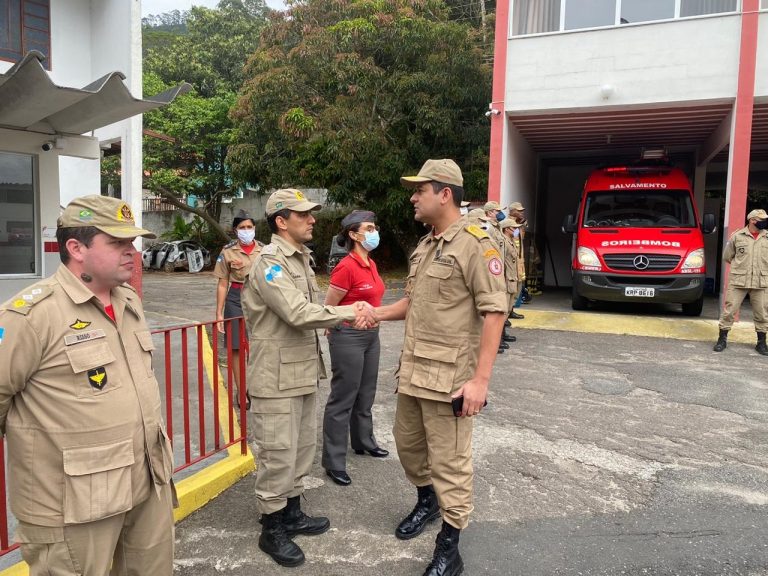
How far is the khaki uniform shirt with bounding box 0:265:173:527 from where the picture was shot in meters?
1.72

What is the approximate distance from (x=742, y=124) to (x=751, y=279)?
11.2ft

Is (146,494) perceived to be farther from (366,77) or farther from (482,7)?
(482,7)

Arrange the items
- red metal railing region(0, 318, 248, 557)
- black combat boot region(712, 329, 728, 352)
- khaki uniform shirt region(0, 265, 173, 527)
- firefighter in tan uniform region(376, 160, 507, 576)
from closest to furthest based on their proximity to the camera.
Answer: khaki uniform shirt region(0, 265, 173, 527) → firefighter in tan uniform region(376, 160, 507, 576) → red metal railing region(0, 318, 248, 557) → black combat boot region(712, 329, 728, 352)

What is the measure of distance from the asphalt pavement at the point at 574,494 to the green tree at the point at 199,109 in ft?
58.6

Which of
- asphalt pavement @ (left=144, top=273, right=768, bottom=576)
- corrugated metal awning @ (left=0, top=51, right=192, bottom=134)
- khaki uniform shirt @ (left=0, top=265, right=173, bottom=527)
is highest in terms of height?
corrugated metal awning @ (left=0, top=51, right=192, bottom=134)

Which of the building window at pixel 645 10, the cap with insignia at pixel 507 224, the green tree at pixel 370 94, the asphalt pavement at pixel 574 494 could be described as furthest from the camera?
the green tree at pixel 370 94

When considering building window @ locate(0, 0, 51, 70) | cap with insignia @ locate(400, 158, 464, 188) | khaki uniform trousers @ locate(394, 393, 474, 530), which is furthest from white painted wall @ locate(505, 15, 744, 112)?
khaki uniform trousers @ locate(394, 393, 474, 530)

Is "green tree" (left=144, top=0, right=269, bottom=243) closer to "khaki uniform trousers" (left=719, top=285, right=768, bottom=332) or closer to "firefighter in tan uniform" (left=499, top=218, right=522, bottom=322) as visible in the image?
"firefighter in tan uniform" (left=499, top=218, right=522, bottom=322)

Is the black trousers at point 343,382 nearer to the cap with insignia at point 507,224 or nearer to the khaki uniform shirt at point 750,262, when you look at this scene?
the cap with insignia at point 507,224

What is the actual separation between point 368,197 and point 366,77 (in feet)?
11.2

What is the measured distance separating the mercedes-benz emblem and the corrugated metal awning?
23.4ft

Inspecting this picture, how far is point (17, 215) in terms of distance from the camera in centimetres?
743

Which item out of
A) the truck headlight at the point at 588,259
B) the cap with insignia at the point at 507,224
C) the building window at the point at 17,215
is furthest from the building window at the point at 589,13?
the building window at the point at 17,215

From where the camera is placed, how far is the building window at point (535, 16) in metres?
10.5
